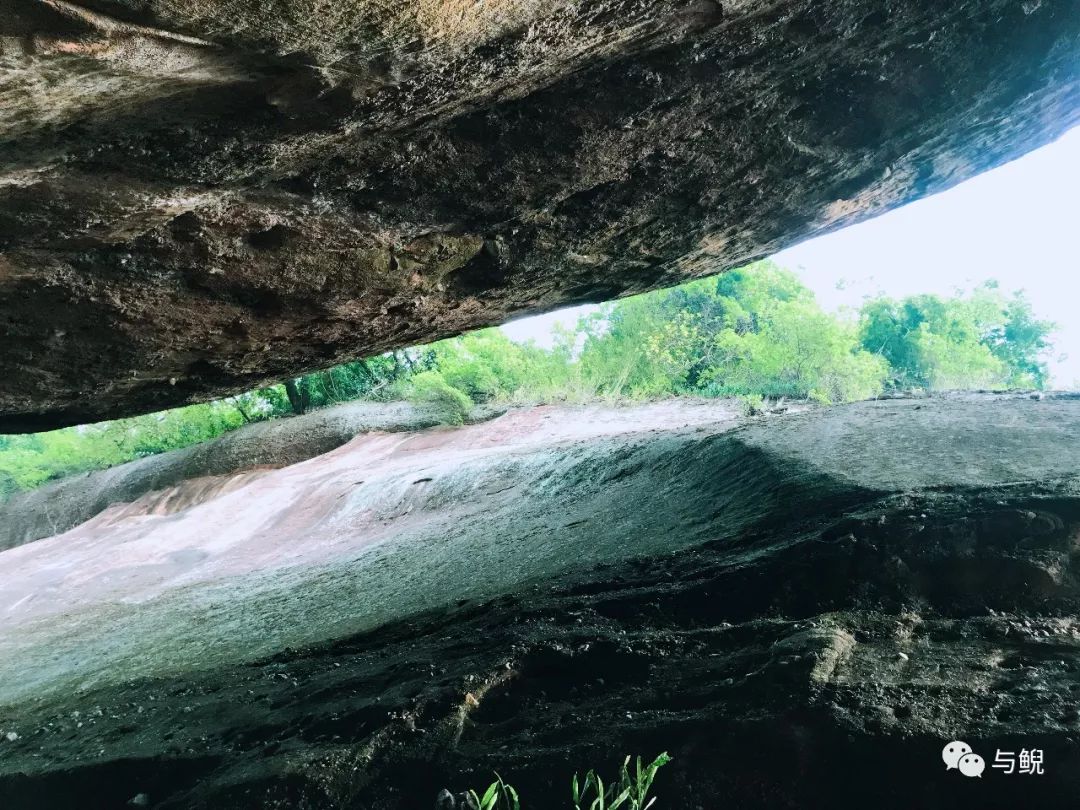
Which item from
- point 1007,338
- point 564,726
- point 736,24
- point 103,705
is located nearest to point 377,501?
point 103,705

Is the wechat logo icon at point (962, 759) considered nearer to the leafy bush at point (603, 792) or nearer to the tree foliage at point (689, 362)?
the leafy bush at point (603, 792)

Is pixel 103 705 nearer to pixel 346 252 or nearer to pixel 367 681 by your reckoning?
pixel 367 681

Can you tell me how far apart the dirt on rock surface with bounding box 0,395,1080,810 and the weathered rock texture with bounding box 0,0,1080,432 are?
5.56ft

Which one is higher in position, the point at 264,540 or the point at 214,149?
the point at 214,149

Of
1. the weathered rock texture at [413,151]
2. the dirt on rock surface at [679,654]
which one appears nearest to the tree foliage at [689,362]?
the dirt on rock surface at [679,654]

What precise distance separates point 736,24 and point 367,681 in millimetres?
3082

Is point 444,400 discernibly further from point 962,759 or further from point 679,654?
point 962,759

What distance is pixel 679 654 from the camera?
8.95ft

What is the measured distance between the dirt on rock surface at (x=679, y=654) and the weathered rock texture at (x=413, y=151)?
1693 mm

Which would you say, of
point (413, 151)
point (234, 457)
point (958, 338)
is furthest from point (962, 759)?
point (958, 338)

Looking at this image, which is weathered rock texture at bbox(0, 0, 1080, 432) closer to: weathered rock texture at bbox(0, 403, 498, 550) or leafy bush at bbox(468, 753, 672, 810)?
leafy bush at bbox(468, 753, 672, 810)

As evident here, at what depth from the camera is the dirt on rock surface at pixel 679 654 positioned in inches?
81.6

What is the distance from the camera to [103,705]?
3535 mm

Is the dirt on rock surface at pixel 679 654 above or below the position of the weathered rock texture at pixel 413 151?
below
